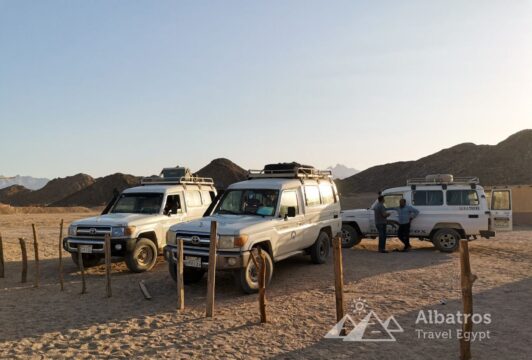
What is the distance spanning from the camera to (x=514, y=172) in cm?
5284

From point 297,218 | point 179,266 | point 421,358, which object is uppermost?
point 297,218

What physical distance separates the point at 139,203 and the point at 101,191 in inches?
2446

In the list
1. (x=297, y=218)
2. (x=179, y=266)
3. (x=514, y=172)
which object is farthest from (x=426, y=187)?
(x=514, y=172)

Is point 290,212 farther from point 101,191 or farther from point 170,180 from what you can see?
point 101,191

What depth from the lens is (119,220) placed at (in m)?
10.2

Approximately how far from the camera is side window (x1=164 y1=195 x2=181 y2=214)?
37.3 ft

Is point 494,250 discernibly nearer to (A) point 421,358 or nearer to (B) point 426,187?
(B) point 426,187

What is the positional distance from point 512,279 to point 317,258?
14.2 ft

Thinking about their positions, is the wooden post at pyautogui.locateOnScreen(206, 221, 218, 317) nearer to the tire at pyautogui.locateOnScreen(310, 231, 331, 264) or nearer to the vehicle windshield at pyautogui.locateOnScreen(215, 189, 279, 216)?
the vehicle windshield at pyautogui.locateOnScreen(215, 189, 279, 216)

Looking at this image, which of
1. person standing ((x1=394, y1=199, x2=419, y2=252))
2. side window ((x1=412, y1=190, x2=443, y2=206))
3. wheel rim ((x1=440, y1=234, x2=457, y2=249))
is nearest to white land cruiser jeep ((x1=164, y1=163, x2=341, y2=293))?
person standing ((x1=394, y1=199, x2=419, y2=252))

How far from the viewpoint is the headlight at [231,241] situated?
25.3 ft

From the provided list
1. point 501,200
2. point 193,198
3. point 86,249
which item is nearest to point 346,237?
point 501,200

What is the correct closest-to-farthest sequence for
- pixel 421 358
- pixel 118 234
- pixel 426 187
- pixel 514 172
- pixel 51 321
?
1. pixel 421 358
2. pixel 51 321
3. pixel 118 234
4. pixel 426 187
5. pixel 514 172

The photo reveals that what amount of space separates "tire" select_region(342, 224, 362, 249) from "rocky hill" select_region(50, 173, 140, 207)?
2229 inches
